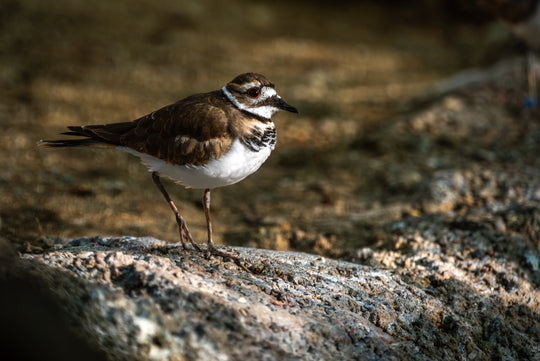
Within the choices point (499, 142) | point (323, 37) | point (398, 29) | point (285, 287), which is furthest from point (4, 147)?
point (398, 29)

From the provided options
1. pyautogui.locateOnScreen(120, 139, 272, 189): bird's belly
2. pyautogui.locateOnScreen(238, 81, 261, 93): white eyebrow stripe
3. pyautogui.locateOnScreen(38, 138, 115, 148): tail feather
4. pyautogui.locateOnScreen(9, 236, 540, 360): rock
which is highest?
pyautogui.locateOnScreen(238, 81, 261, 93): white eyebrow stripe

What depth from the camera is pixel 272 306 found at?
3.01 meters

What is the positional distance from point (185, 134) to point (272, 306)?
122 centimetres

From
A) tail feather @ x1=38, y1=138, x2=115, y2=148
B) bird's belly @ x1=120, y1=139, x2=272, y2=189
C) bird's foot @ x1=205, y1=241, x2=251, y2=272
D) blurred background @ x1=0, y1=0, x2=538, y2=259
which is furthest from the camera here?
blurred background @ x1=0, y1=0, x2=538, y2=259

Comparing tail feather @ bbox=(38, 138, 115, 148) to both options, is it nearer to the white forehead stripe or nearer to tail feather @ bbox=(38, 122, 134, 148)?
tail feather @ bbox=(38, 122, 134, 148)

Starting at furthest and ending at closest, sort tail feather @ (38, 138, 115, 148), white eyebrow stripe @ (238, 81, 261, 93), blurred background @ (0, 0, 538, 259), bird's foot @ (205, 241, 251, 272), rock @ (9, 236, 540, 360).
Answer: blurred background @ (0, 0, 538, 259) < tail feather @ (38, 138, 115, 148) < white eyebrow stripe @ (238, 81, 261, 93) < bird's foot @ (205, 241, 251, 272) < rock @ (9, 236, 540, 360)

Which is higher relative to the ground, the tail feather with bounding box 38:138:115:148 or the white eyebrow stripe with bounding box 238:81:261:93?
the white eyebrow stripe with bounding box 238:81:261:93

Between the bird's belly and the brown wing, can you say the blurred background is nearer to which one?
the brown wing

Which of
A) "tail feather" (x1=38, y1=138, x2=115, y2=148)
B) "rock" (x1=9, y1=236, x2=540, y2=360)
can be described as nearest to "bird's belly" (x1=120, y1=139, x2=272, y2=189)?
"rock" (x1=9, y1=236, x2=540, y2=360)

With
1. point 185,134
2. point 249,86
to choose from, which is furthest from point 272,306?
point 249,86

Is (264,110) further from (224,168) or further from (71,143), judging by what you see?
(71,143)

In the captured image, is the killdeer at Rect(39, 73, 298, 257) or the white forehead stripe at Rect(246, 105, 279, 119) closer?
the killdeer at Rect(39, 73, 298, 257)

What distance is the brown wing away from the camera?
338 centimetres

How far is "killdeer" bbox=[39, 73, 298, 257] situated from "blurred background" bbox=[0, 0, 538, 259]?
1.08 meters
